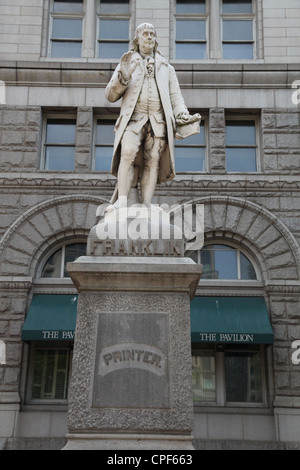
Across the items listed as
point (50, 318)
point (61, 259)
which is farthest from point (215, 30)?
point (50, 318)

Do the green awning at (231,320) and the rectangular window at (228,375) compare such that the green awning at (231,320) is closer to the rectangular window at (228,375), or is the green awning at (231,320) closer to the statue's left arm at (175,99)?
the rectangular window at (228,375)

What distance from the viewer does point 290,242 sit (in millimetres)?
14656

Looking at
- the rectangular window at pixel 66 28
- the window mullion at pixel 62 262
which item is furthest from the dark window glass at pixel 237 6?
the window mullion at pixel 62 262

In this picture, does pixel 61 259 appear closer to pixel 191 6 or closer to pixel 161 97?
pixel 161 97

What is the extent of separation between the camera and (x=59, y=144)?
16.2 metres

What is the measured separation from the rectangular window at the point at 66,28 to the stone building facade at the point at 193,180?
4 centimetres

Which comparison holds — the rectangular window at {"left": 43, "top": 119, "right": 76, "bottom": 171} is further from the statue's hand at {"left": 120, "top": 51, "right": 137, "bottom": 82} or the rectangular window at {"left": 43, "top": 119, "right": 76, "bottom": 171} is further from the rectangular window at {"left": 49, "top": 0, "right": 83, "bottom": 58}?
the statue's hand at {"left": 120, "top": 51, "right": 137, "bottom": 82}

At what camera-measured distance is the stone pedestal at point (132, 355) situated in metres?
5.86

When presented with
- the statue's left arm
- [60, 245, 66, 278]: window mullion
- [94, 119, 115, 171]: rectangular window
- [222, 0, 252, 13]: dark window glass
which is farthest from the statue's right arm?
[222, 0, 252, 13]: dark window glass

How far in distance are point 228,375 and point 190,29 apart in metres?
11.0

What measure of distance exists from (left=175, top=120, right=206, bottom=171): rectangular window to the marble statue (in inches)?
321
